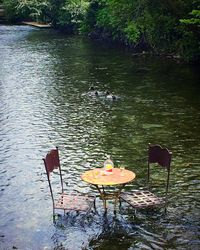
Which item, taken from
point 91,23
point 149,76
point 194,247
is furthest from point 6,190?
point 91,23

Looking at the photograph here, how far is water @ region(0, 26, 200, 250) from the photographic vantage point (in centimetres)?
1070

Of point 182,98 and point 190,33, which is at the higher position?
point 190,33

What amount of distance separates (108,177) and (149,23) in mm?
28822

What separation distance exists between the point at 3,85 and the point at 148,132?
1440cm

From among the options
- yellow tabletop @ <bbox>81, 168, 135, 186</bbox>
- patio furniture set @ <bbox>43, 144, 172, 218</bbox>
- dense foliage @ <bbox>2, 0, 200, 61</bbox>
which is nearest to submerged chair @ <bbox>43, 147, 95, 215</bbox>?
patio furniture set @ <bbox>43, 144, 172, 218</bbox>

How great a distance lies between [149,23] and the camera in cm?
3794

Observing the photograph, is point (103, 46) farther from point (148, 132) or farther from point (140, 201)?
point (140, 201)

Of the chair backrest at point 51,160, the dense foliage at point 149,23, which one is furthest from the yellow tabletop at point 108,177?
the dense foliage at point 149,23

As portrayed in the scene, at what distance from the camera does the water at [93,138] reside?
10.7 m

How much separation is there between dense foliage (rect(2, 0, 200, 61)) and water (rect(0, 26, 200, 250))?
79.4 inches

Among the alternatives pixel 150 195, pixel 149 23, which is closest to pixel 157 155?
pixel 150 195

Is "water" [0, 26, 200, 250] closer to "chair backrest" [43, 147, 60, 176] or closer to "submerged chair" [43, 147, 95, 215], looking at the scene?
"submerged chair" [43, 147, 95, 215]

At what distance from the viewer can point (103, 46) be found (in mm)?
49125

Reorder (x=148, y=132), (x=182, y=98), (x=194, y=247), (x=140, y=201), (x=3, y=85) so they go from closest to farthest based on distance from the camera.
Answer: (x=194, y=247)
(x=140, y=201)
(x=148, y=132)
(x=182, y=98)
(x=3, y=85)
